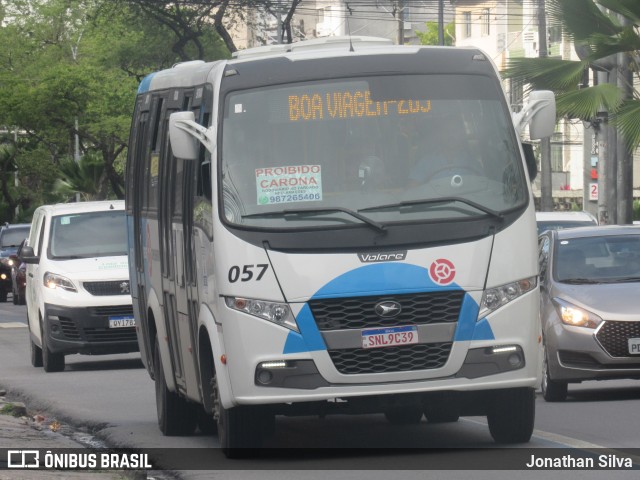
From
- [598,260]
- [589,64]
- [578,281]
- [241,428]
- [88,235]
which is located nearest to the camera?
[241,428]

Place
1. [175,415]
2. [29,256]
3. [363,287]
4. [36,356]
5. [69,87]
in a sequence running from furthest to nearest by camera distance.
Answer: [69,87] < [36,356] < [29,256] < [175,415] < [363,287]

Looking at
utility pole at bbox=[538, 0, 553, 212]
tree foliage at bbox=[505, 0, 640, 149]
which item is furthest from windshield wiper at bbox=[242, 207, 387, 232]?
utility pole at bbox=[538, 0, 553, 212]

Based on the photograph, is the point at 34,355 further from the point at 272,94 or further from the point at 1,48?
the point at 1,48

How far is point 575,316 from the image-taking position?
14.0 m

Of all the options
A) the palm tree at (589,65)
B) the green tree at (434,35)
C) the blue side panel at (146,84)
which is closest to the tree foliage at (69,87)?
the palm tree at (589,65)

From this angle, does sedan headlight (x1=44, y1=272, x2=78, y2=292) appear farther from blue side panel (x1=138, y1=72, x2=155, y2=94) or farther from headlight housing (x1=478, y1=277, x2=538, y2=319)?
headlight housing (x1=478, y1=277, x2=538, y2=319)

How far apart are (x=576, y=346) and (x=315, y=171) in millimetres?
4549

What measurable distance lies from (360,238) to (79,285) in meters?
10.6

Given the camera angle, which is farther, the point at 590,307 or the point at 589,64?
the point at 589,64

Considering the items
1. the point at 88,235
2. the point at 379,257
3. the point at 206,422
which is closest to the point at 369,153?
the point at 379,257

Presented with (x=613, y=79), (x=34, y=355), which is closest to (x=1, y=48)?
(x=613, y=79)

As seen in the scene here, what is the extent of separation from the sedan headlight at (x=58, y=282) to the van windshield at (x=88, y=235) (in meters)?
0.53

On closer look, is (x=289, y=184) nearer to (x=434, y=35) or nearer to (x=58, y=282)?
(x=58, y=282)

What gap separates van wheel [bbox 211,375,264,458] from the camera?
10203mm
